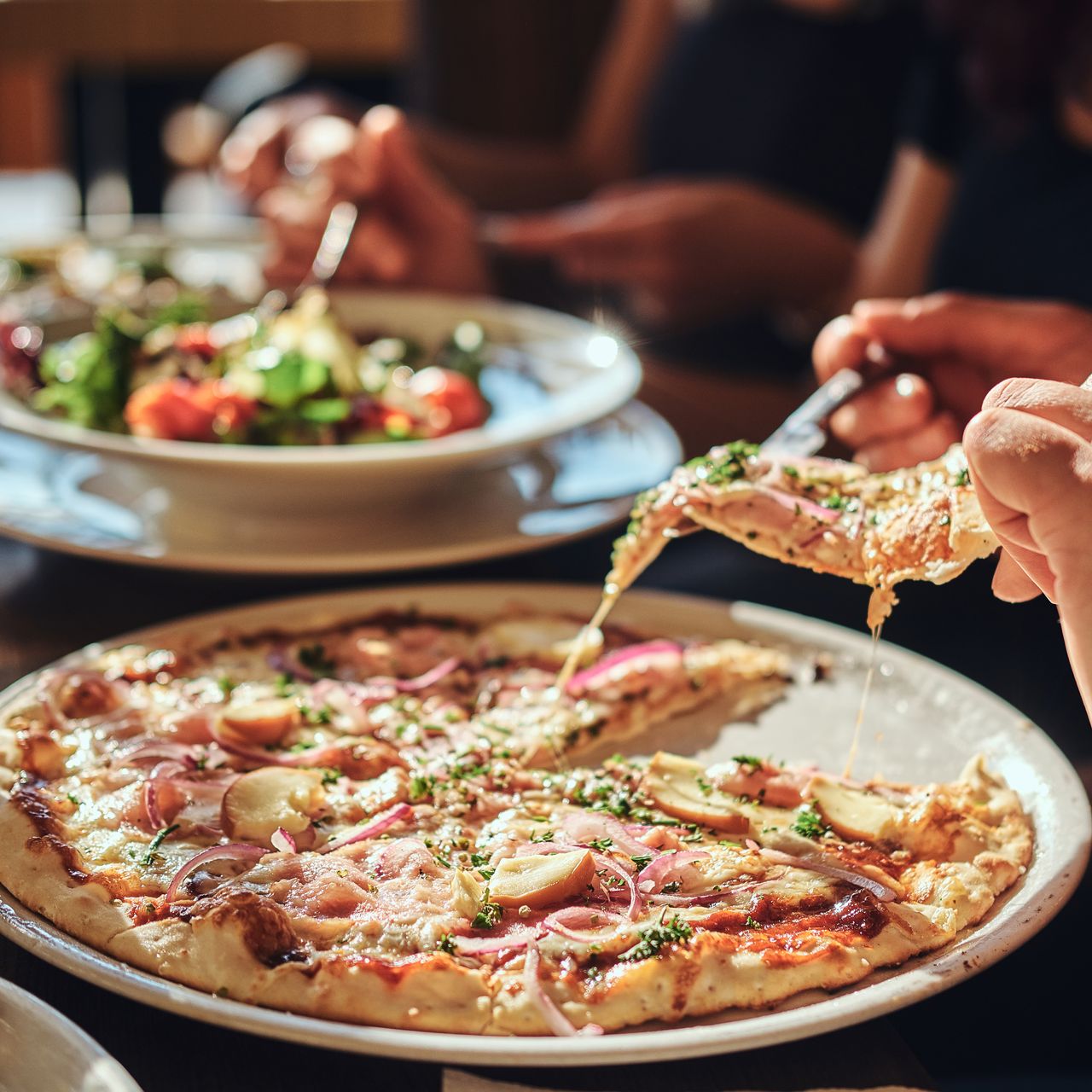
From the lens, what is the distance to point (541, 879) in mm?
1321

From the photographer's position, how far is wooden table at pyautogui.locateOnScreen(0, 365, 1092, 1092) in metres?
1.10

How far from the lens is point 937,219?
344cm

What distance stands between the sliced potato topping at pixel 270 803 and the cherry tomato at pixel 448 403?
1021 millimetres

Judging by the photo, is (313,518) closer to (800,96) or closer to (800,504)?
(800,504)

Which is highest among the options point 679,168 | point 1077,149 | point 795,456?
point 1077,149

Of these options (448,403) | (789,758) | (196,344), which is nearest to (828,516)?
(789,758)

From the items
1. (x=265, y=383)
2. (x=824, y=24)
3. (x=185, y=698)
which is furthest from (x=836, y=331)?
(x=824, y=24)

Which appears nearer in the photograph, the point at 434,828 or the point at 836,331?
the point at 434,828

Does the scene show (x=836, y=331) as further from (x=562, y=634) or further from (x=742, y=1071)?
(x=742, y=1071)

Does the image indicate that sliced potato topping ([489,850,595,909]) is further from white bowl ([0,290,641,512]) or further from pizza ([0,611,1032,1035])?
white bowl ([0,290,641,512])

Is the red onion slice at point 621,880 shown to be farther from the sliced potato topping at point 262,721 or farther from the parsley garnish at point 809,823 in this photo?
the sliced potato topping at point 262,721

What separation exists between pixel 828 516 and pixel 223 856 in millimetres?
817

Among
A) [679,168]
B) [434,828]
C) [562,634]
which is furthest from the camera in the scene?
[679,168]

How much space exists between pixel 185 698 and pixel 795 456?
87 centimetres
